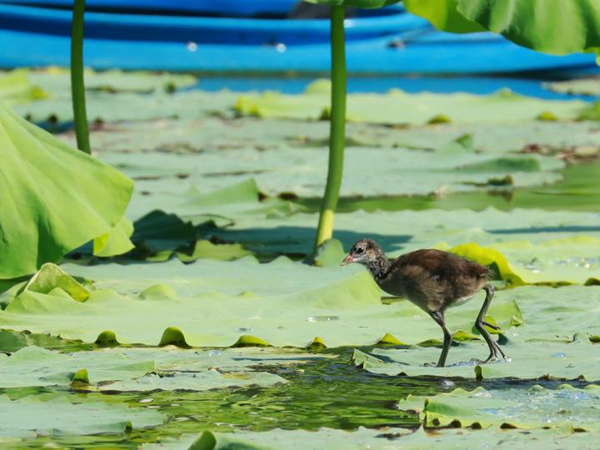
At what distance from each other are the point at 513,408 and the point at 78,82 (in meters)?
2.42

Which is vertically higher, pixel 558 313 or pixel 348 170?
pixel 558 313

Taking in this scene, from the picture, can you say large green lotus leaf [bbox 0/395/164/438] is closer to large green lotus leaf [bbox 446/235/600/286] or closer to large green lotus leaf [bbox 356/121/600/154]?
large green lotus leaf [bbox 446/235/600/286]

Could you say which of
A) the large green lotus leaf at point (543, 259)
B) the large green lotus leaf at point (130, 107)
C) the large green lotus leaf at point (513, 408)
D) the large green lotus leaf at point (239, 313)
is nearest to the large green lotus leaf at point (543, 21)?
the large green lotus leaf at point (543, 259)

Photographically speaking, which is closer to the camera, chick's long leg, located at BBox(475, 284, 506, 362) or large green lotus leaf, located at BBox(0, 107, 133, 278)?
chick's long leg, located at BBox(475, 284, 506, 362)

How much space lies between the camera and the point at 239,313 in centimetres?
375

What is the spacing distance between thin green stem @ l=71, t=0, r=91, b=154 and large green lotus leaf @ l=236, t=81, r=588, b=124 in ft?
14.7

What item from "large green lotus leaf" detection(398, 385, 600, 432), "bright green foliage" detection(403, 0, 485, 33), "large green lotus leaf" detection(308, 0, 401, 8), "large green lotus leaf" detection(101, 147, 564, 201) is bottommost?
"large green lotus leaf" detection(101, 147, 564, 201)

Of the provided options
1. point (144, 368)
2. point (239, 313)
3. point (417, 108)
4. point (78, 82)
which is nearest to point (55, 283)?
point (239, 313)

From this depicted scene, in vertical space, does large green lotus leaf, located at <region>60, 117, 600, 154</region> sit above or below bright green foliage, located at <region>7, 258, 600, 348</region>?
below

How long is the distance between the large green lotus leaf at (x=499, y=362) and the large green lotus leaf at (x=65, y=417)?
630 millimetres

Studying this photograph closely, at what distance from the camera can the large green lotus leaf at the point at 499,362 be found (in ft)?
9.96

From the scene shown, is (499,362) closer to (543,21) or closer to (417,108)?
(543,21)

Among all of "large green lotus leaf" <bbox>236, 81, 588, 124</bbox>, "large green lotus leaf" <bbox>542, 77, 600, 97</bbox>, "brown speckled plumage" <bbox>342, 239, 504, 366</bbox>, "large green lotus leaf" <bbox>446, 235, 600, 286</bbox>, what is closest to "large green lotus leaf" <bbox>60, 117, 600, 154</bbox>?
"large green lotus leaf" <bbox>236, 81, 588, 124</bbox>

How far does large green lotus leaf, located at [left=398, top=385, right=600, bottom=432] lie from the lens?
260 centimetres
